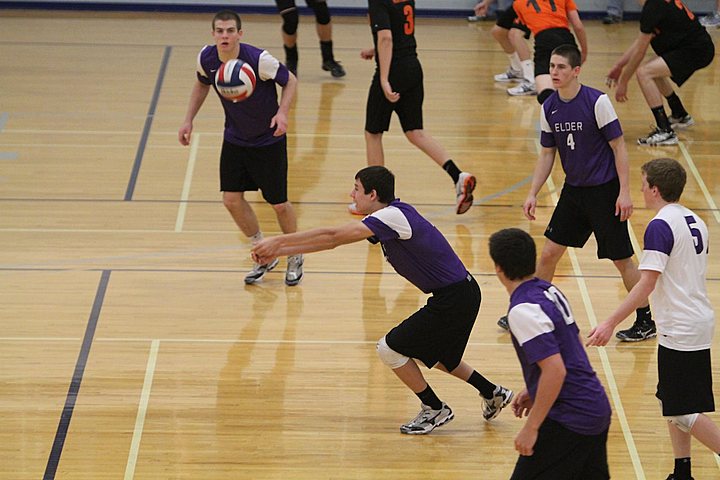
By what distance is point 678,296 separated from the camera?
508 cm

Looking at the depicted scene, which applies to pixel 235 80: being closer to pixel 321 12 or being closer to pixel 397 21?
pixel 397 21

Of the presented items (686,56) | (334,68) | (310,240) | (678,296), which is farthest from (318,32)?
(678,296)

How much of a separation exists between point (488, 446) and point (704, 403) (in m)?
1.22

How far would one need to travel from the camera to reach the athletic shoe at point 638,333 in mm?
6973

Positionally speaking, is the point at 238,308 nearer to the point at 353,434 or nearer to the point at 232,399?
the point at 232,399

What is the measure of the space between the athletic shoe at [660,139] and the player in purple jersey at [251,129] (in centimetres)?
431

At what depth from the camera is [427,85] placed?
12.4m

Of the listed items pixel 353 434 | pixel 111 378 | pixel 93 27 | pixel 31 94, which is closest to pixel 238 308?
pixel 111 378

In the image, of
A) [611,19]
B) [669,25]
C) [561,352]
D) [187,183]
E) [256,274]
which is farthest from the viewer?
[611,19]

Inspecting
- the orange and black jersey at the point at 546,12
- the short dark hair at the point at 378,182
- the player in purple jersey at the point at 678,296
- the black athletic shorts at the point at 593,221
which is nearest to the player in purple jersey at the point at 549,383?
the player in purple jersey at the point at 678,296

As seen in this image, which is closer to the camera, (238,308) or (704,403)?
(704,403)

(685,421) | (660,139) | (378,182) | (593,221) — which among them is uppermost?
(378,182)

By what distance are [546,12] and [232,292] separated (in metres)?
4.57

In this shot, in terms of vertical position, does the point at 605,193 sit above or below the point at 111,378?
above
